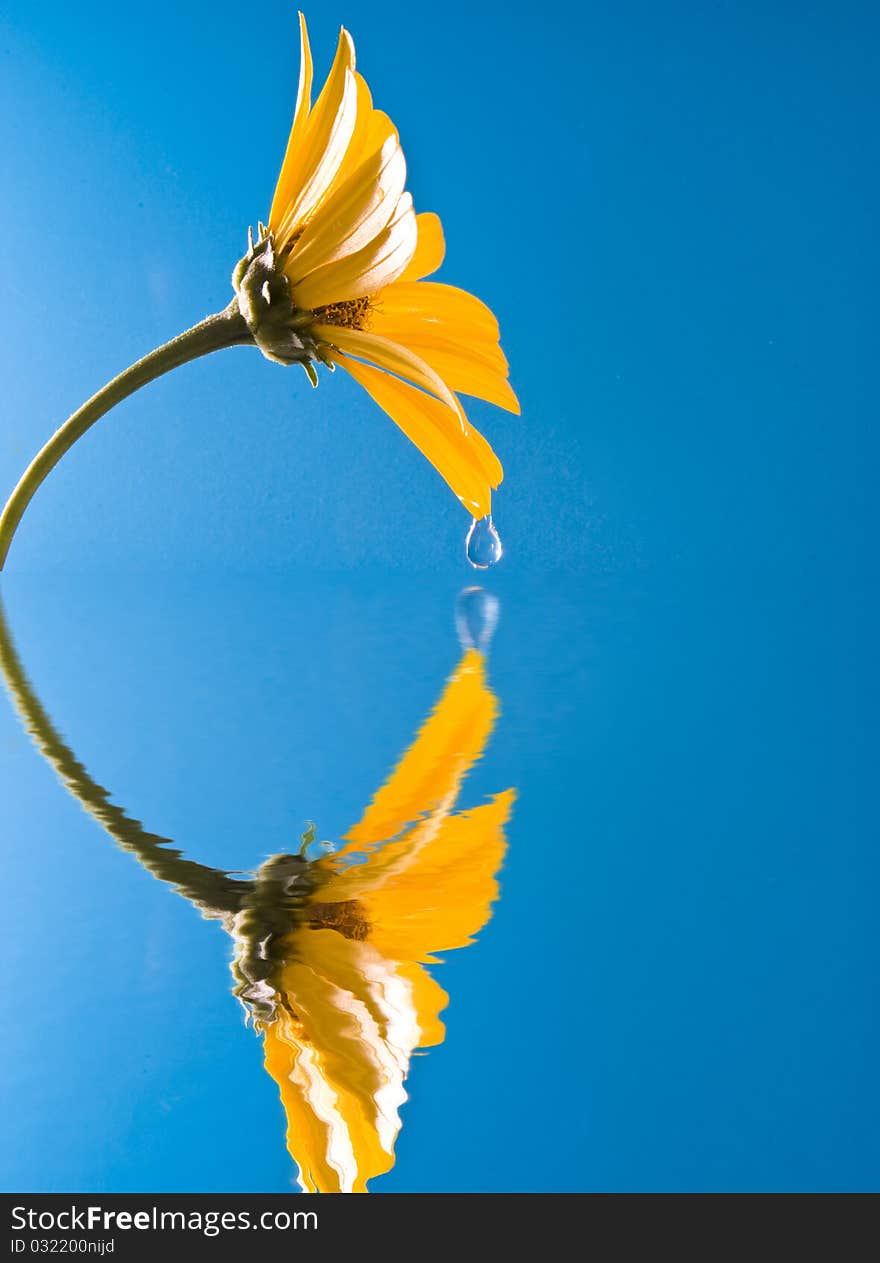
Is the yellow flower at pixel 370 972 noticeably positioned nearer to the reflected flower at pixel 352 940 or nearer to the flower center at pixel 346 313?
the reflected flower at pixel 352 940

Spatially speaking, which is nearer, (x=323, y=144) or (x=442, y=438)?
(x=323, y=144)

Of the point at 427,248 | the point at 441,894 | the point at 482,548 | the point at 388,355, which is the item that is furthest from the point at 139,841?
the point at 482,548

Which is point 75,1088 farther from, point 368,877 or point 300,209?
point 300,209

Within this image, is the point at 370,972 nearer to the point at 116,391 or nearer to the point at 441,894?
the point at 441,894

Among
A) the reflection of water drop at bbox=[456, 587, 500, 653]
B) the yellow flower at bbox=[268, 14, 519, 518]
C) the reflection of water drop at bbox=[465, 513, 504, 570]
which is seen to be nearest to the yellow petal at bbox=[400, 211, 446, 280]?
the yellow flower at bbox=[268, 14, 519, 518]

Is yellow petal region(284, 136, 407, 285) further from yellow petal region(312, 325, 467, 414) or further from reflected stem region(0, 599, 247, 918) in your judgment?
reflected stem region(0, 599, 247, 918)

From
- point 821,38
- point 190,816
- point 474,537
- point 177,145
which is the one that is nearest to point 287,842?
point 190,816

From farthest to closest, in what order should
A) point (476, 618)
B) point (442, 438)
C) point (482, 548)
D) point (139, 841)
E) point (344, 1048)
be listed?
1. point (482, 548)
2. point (476, 618)
3. point (442, 438)
4. point (139, 841)
5. point (344, 1048)
